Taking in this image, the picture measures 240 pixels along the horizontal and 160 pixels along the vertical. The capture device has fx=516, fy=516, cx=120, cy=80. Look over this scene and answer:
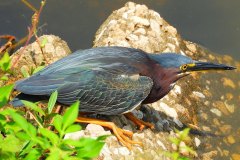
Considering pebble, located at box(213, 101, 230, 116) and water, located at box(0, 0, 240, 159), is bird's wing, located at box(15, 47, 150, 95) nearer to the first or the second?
pebble, located at box(213, 101, 230, 116)

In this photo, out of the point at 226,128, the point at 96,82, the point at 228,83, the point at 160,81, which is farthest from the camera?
the point at 228,83

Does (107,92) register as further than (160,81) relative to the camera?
No

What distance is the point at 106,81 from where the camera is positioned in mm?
3689

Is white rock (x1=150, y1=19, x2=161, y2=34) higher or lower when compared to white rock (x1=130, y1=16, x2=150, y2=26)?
lower

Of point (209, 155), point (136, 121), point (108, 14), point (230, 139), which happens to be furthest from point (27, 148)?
point (108, 14)

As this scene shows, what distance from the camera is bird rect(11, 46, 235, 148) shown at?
144 inches

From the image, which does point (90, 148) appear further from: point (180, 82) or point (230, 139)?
point (230, 139)

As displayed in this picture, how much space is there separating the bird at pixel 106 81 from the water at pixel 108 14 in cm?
181

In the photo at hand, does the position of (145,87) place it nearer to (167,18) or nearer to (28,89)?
(28,89)

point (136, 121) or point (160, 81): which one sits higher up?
point (160, 81)

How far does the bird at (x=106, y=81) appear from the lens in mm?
3648

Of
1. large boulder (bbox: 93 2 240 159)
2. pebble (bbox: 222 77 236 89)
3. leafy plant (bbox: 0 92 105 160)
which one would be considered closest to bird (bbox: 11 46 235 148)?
large boulder (bbox: 93 2 240 159)

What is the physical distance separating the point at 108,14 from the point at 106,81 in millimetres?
2436

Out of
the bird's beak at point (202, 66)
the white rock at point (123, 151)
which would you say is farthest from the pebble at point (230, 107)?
the white rock at point (123, 151)
